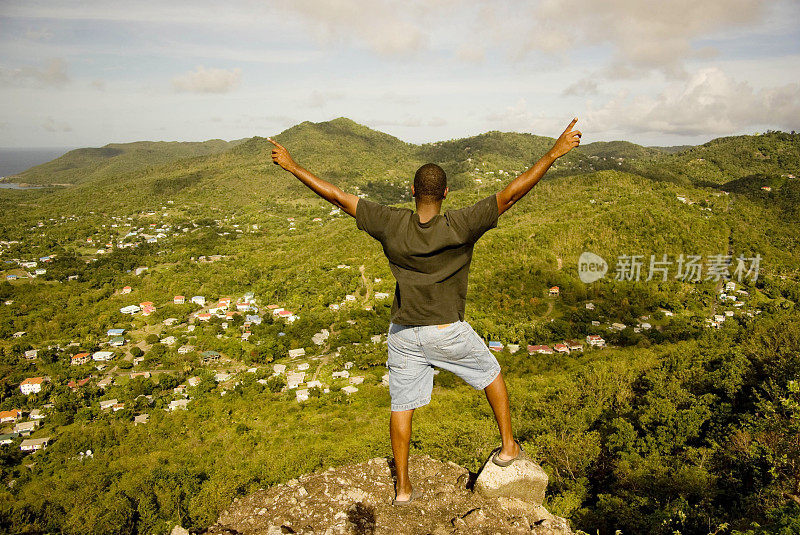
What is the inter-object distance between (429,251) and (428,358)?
0.89 m

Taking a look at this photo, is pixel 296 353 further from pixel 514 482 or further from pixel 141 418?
pixel 514 482

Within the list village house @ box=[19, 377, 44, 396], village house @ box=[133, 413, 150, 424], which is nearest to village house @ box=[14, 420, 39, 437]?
village house @ box=[19, 377, 44, 396]

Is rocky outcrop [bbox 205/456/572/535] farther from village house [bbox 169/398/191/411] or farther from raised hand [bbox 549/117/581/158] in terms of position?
village house [bbox 169/398/191/411]

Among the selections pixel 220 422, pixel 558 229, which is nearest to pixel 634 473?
pixel 220 422

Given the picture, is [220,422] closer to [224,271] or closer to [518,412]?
[518,412]

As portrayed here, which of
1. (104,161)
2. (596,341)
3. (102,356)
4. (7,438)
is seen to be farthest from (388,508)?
(104,161)

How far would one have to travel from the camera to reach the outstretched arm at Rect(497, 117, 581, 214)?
2.30 meters

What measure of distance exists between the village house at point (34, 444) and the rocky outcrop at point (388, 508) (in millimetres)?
25651

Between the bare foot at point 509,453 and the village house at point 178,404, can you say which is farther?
the village house at point 178,404

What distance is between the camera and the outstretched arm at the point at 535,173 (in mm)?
2297

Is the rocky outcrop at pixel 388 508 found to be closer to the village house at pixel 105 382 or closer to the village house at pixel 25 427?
the village house at pixel 25 427

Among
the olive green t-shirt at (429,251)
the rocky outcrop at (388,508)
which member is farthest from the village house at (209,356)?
the olive green t-shirt at (429,251)

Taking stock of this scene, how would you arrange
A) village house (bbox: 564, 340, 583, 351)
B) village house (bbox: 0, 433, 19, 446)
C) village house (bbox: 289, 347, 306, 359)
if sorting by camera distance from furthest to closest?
village house (bbox: 289, 347, 306, 359) < village house (bbox: 564, 340, 583, 351) < village house (bbox: 0, 433, 19, 446)

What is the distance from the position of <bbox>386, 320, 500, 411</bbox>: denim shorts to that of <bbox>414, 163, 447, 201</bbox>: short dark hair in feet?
2.86
